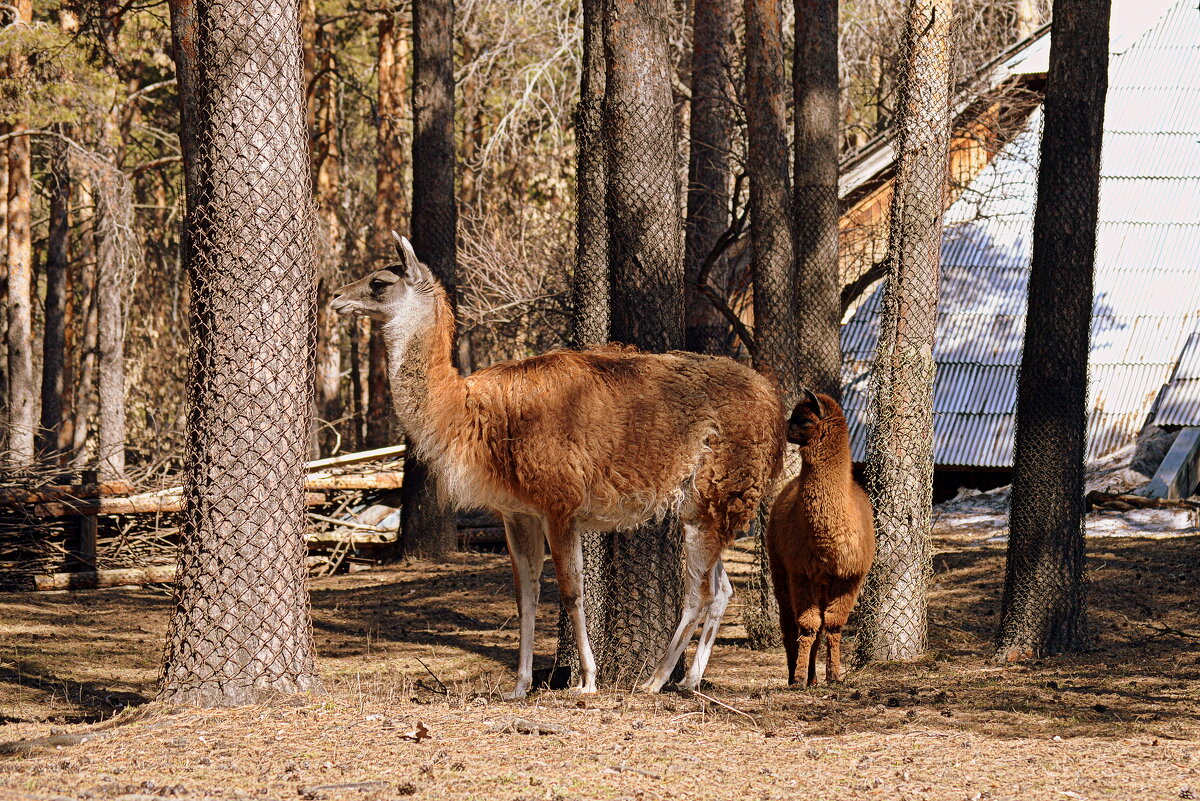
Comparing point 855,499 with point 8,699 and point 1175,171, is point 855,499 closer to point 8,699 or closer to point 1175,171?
point 8,699

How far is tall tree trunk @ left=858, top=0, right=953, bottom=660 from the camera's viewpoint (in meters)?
9.59

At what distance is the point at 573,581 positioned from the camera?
25.0 feet

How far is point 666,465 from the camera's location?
7.82 meters

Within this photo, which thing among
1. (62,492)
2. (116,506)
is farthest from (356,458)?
(62,492)

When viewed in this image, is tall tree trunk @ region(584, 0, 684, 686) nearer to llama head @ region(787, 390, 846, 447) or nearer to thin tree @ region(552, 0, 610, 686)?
thin tree @ region(552, 0, 610, 686)

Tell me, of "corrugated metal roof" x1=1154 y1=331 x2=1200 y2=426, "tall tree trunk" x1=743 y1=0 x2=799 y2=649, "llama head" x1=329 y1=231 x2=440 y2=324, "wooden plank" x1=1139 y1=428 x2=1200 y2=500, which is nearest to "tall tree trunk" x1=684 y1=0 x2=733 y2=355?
"tall tree trunk" x1=743 y1=0 x2=799 y2=649

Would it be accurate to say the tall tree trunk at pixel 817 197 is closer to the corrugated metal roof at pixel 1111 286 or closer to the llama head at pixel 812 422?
the llama head at pixel 812 422

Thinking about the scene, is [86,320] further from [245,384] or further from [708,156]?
[245,384]

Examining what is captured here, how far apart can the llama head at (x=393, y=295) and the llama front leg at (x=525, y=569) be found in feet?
4.61

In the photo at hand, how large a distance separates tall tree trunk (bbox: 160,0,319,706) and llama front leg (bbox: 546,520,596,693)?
1.59 m

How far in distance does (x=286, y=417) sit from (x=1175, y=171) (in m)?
18.8

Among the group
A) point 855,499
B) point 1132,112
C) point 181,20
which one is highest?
point 1132,112

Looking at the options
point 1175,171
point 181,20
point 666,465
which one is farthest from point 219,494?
point 1175,171

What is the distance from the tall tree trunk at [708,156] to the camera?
16.3m
